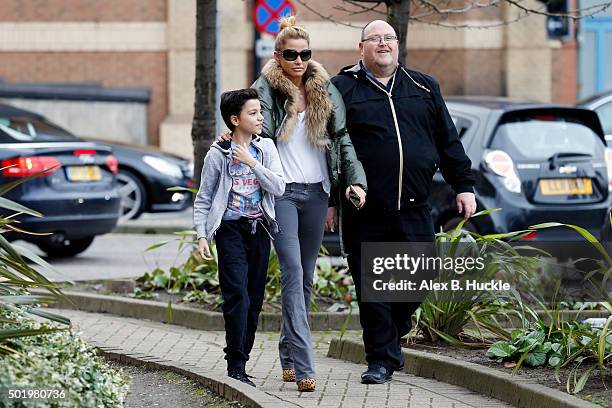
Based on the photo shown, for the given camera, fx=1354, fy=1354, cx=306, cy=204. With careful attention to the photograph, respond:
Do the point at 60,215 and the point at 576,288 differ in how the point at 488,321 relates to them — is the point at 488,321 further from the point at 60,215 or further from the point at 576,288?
the point at 60,215

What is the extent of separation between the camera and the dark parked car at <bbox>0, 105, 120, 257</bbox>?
12.5 meters

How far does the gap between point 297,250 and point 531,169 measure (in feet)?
15.4

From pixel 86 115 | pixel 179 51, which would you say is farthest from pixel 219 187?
pixel 179 51

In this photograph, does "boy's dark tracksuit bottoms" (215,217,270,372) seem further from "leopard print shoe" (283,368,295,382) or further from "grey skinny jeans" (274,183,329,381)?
"leopard print shoe" (283,368,295,382)

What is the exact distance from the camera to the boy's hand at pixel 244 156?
21.1 ft

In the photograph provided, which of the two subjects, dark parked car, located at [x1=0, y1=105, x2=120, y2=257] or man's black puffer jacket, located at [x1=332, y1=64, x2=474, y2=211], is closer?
man's black puffer jacket, located at [x1=332, y1=64, x2=474, y2=211]

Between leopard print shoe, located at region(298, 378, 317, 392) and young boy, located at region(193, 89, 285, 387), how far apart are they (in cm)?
28

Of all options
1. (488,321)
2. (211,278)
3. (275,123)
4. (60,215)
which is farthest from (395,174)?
(60,215)

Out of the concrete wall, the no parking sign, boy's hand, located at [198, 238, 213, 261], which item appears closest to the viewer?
boy's hand, located at [198, 238, 213, 261]

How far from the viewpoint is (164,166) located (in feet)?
59.6

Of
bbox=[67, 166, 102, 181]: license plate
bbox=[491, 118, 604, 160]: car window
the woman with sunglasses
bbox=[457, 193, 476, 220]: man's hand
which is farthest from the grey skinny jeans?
bbox=[67, 166, 102, 181]: license plate

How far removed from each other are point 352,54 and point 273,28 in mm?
10997

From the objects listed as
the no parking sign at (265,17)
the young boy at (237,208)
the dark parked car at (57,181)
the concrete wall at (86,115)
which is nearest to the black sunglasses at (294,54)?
the young boy at (237,208)

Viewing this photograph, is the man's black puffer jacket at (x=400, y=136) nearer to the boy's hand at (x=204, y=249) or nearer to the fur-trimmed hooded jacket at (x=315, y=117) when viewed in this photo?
the fur-trimmed hooded jacket at (x=315, y=117)
